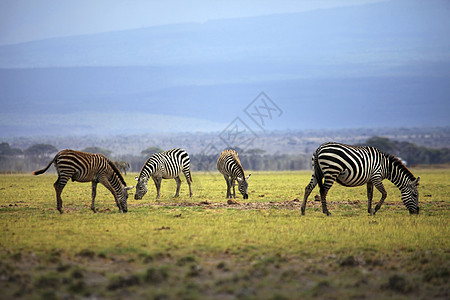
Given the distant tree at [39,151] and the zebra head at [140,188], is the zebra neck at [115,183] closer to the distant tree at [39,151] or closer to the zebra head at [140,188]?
the zebra head at [140,188]

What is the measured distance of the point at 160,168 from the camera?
21.6 m

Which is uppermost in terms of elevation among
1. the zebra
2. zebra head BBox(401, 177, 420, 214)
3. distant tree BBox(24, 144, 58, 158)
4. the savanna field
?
distant tree BBox(24, 144, 58, 158)

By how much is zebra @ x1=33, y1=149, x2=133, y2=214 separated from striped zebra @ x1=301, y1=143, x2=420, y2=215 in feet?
18.2

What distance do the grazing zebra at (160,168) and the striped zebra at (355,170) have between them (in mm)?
6709

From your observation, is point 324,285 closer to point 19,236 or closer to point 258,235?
point 258,235

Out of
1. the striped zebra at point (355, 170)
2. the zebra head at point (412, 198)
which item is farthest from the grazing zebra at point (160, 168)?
the zebra head at point (412, 198)

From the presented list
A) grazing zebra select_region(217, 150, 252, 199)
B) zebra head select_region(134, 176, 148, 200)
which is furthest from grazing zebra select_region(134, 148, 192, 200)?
grazing zebra select_region(217, 150, 252, 199)

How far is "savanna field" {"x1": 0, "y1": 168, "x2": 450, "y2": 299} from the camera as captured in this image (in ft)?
27.6

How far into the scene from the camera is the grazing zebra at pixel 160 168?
66.9ft

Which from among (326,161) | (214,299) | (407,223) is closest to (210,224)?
(326,161)

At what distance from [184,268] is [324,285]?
2.45 meters

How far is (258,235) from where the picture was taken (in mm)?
12641

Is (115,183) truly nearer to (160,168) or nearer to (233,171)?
(160,168)

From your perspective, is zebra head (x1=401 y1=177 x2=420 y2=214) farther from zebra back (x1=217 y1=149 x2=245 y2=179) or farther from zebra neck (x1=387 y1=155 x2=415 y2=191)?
zebra back (x1=217 y1=149 x2=245 y2=179)
